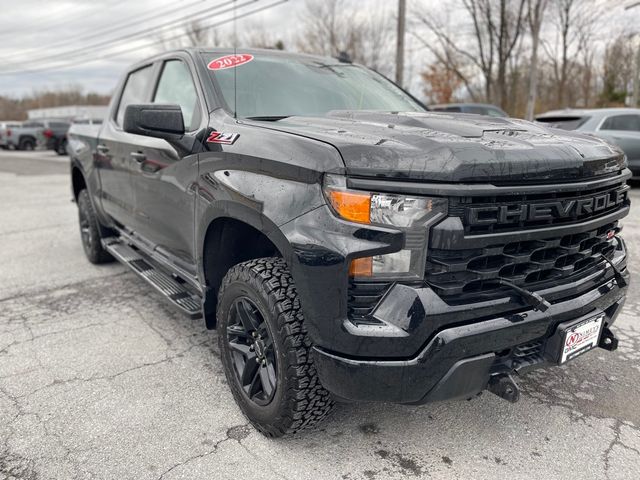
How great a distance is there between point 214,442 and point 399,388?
971 mm

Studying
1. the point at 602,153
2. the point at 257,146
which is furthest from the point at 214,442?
the point at 602,153

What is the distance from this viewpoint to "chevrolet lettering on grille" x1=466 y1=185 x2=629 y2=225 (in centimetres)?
185

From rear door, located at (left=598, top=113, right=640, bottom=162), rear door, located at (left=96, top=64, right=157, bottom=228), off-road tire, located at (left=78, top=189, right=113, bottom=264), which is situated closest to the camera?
rear door, located at (left=96, top=64, right=157, bottom=228)

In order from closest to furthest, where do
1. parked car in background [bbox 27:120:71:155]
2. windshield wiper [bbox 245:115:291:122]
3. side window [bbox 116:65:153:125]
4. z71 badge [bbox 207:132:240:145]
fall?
z71 badge [bbox 207:132:240:145] → windshield wiper [bbox 245:115:291:122] → side window [bbox 116:65:153:125] → parked car in background [bbox 27:120:71:155]

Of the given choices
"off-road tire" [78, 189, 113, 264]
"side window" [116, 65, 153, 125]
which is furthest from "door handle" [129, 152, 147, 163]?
"off-road tire" [78, 189, 113, 264]

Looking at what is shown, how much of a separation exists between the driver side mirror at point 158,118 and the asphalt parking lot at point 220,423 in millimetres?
1383

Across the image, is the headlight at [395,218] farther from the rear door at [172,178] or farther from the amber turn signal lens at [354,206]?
the rear door at [172,178]

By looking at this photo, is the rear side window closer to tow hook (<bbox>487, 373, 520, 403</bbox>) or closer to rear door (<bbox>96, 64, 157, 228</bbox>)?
rear door (<bbox>96, 64, 157, 228</bbox>)

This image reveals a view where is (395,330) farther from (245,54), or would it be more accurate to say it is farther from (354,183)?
(245,54)

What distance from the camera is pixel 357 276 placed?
1863mm

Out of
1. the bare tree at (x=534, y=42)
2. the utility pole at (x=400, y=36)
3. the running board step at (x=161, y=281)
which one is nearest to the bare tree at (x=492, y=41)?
the bare tree at (x=534, y=42)

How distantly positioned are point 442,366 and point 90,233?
14.2 ft

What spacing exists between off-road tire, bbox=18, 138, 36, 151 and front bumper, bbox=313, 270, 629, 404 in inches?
1284

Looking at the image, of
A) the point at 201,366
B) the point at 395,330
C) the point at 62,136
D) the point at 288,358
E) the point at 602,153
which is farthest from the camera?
the point at 62,136
